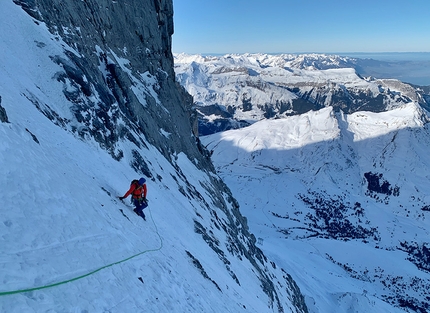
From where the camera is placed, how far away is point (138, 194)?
15.8m

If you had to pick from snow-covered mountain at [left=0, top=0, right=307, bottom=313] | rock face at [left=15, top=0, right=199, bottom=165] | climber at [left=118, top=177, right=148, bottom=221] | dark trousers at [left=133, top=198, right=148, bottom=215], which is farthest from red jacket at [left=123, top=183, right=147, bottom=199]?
rock face at [left=15, top=0, right=199, bottom=165]

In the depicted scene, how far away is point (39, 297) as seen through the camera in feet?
22.7

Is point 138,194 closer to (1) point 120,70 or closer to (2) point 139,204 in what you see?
(2) point 139,204

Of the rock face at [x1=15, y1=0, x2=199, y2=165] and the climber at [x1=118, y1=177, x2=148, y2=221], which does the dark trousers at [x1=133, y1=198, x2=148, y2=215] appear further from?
the rock face at [x1=15, y1=0, x2=199, y2=165]

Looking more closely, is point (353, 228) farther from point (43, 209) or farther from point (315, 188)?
point (43, 209)

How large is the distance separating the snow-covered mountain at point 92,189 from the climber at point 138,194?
22.0 inches

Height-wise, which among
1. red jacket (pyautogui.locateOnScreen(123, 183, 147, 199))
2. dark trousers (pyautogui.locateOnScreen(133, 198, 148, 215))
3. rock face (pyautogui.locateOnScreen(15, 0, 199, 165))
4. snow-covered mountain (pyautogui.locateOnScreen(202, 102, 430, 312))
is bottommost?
snow-covered mountain (pyautogui.locateOnScreen(202, 102, 430, 312))

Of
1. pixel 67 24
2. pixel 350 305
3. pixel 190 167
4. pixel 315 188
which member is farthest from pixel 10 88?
pixel 315 188

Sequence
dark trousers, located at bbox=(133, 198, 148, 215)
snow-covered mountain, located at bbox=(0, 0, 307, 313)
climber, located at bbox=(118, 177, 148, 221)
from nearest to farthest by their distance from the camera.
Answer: snow-covered mountain, located at bbox=(0, 0, 307, 313) < climber, located at bbox=(118, 177, 148, 221) < dark trousers, located at bbox=(133, 198, 148, 215)

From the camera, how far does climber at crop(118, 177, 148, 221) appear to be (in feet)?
51.0

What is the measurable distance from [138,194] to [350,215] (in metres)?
146

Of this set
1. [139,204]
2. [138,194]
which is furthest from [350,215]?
[138,194]

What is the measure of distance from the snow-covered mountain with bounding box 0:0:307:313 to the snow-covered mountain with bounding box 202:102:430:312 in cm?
3377

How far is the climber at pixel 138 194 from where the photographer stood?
15.5 m
